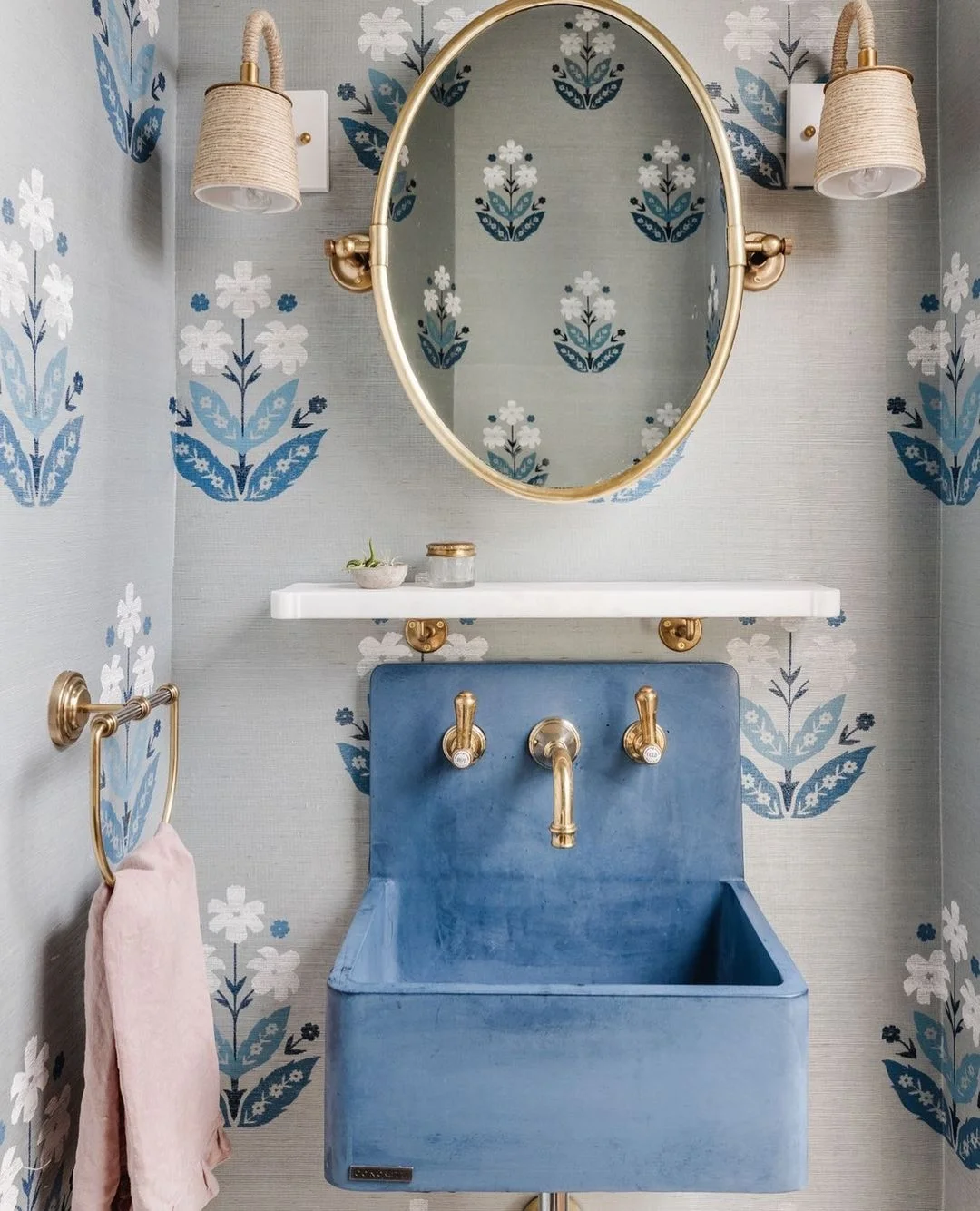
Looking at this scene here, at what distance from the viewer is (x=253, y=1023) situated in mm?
1239

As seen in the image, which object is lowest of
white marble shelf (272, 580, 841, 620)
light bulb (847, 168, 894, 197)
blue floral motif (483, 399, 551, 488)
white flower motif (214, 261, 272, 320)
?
white marble shelf (272, 580, 841, 620)

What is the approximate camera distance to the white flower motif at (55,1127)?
0.91 meters

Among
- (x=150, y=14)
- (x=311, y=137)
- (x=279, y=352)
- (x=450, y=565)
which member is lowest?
(x=450, y=565)

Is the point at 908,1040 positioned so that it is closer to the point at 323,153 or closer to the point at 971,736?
the point at 971,736

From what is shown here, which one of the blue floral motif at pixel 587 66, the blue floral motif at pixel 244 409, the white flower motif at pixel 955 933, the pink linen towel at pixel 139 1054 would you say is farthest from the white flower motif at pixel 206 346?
the white flower motif at pixel 955 933

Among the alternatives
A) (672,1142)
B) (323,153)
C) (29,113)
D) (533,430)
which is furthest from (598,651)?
(29,113)

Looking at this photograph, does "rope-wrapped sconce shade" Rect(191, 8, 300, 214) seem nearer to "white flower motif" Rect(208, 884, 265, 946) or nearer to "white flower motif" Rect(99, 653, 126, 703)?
"white flower motif" Rect(99, 653, 126, 703)

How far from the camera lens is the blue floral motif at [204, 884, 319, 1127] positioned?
1.24 m

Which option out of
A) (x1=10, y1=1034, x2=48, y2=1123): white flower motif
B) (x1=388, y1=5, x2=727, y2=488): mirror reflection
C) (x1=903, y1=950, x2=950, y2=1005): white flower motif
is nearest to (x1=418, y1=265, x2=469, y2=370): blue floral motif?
(x1=388, y1=5, x2=727, y2=488): mirror reflection

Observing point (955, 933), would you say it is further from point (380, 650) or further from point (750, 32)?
point (750, 32)

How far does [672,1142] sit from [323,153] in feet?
3.82

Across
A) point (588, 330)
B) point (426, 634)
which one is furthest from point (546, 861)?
point (588, 330)

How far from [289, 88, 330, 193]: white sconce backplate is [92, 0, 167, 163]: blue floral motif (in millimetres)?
168

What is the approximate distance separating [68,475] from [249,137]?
43 centimetres
